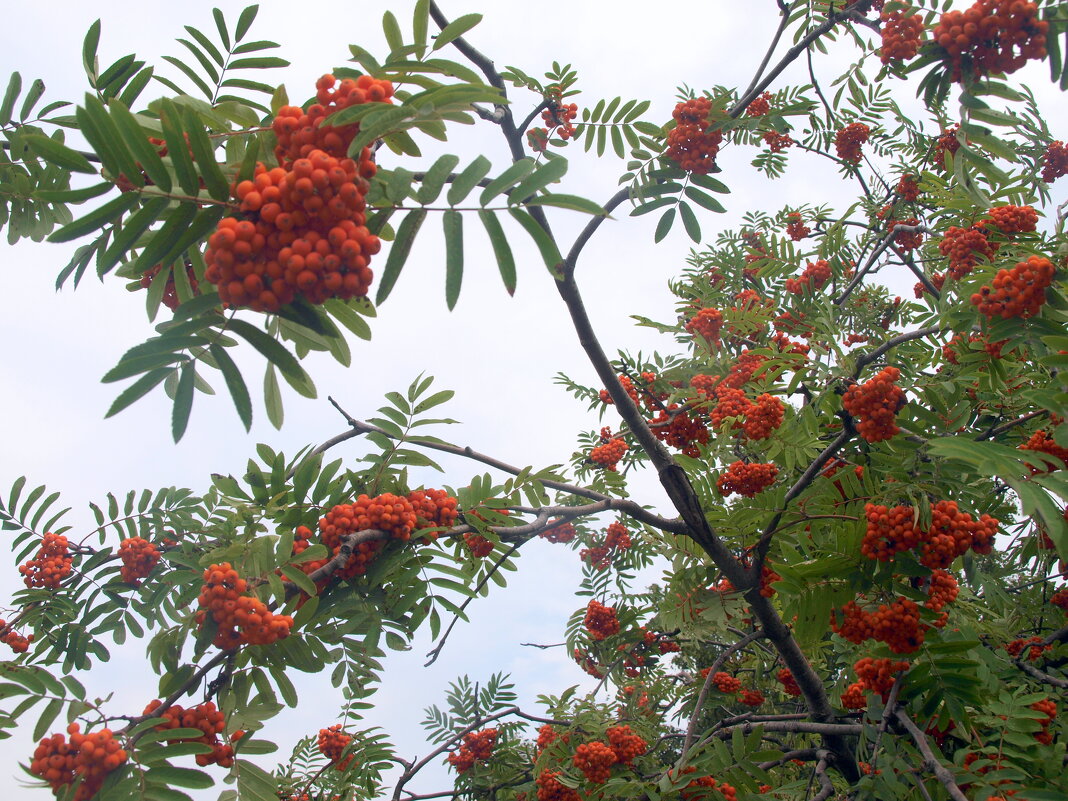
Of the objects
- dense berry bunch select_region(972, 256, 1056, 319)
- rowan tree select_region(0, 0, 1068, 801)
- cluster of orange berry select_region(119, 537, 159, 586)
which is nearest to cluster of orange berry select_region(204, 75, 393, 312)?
rowan tree select_region(0, 0, 1068, 801)

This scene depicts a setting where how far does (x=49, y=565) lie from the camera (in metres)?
4.32

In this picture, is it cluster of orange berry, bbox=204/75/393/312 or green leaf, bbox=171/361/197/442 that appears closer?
cluster of orange berry, bbox=204/75/393/312

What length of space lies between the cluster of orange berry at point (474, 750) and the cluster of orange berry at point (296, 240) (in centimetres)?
470

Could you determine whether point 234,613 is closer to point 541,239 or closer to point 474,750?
point 541,239

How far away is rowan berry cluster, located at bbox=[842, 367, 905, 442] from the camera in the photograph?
2.71m

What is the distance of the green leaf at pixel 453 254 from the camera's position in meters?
1.81

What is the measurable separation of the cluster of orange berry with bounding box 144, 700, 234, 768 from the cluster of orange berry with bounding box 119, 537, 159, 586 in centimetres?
201

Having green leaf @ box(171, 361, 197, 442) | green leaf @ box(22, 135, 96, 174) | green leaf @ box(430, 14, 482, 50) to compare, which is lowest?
green leaf @ box(171, 361, 197, 442)

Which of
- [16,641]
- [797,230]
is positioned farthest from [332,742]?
[797,230]

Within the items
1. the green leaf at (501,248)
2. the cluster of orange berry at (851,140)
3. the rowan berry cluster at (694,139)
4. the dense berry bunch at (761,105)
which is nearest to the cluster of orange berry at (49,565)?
the green leaf at (501,248)

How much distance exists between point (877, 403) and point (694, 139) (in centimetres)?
150

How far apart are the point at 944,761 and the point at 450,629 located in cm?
230

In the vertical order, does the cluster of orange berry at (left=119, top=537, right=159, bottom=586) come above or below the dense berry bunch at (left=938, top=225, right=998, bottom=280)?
above

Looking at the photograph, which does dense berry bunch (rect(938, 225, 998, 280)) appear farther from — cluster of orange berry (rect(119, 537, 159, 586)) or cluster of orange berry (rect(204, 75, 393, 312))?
cluster of orange berry (rect(119, 537, 159, 586))
